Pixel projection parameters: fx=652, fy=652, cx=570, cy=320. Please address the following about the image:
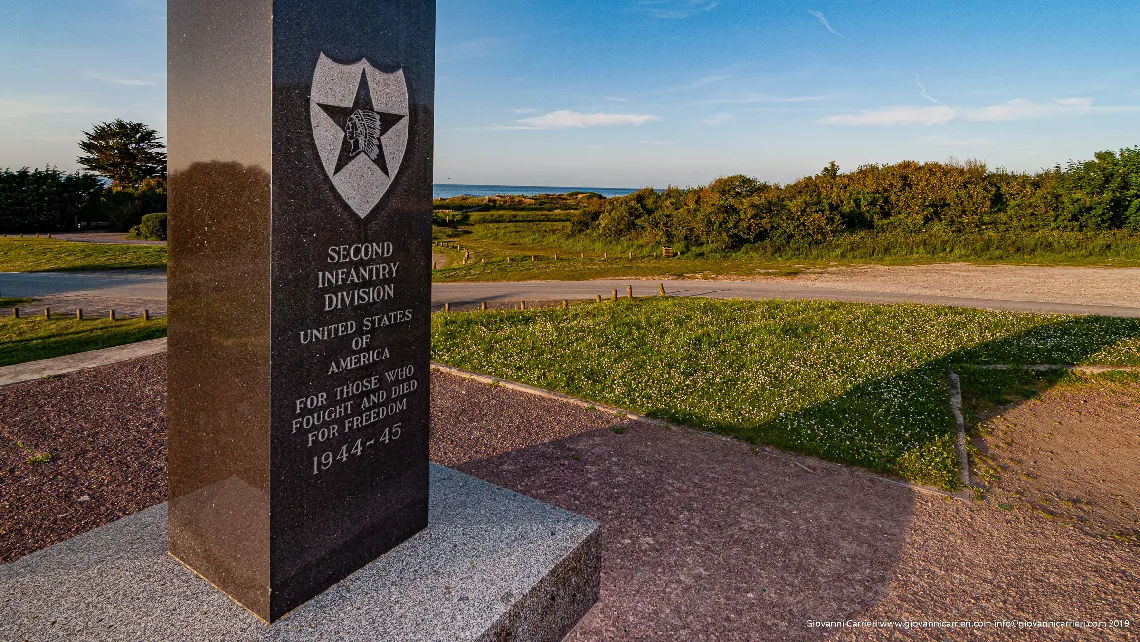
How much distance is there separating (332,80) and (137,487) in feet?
16.7

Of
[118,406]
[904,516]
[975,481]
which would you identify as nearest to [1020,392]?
[975,481]

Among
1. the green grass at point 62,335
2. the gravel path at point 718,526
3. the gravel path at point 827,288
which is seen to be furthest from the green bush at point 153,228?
the gravel path at point 718,526

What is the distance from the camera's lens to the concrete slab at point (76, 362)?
1022 centimetres

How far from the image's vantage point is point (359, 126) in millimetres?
4066

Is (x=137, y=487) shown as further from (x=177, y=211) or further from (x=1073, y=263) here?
(x=1073, y=263)

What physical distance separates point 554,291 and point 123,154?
50.1 meters

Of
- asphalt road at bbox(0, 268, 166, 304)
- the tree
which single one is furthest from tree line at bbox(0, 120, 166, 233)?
asphalt road at bbox(0, 268, 166, 304)

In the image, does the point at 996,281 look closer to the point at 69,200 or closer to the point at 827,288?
the point at 827,288

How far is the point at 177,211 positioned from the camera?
162 inches

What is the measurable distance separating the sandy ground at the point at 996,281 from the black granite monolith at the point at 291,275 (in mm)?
19839

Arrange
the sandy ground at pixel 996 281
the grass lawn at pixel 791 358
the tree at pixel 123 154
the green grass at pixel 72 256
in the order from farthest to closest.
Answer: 1. the tree at pixel 123 154
2. the green grass at pixel 72 256
3. the sandy ground at pixel 996 281
4. the grass lawn at pixel 791 358

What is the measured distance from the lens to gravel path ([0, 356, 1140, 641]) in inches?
190

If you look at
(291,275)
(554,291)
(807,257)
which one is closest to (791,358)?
(291,275)

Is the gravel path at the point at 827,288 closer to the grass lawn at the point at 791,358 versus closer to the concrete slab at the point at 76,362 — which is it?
the grass lawn at the point at 791,358
